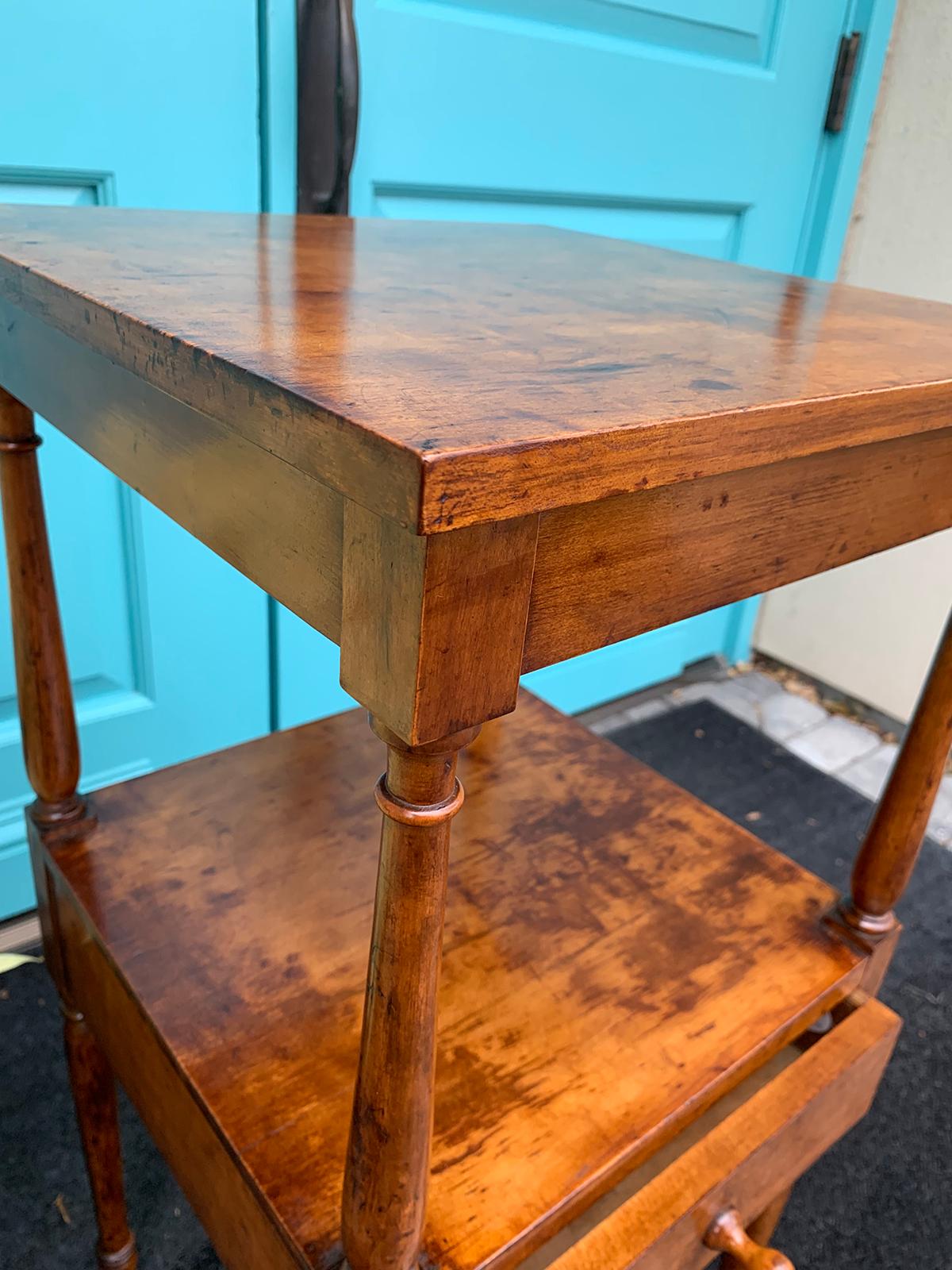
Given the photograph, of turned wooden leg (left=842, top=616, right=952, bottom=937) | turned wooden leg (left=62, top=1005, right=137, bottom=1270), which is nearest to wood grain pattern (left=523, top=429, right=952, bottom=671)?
turned wooden leg (left=842, top=616, right=952, bottom=937)

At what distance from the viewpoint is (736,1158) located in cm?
55

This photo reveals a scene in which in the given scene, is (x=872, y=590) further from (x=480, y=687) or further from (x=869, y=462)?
(x=480, y=687)

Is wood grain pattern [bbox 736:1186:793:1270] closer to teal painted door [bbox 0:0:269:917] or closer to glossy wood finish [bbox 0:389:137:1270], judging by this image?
glossy wood finish [bbox 0:389:137:1270]

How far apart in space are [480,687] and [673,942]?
0.43 metres

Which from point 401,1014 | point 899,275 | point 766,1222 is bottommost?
point 766,1222

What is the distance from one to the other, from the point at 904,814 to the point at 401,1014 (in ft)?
1.55

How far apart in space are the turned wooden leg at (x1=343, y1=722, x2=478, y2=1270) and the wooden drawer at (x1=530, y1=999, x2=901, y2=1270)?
13 cm

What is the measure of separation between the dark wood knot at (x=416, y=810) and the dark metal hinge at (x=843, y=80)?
152 centimetres

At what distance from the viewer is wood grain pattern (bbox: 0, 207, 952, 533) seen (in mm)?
284

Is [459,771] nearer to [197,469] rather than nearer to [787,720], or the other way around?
[197,469]

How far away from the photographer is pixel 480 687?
1.03ft

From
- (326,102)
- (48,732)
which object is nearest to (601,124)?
(326,102)

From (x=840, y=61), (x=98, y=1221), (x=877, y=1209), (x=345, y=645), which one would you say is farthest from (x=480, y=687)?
(x=840, y=61)

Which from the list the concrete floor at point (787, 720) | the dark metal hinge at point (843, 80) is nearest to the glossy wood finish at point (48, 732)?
the concrete floor at point (787, 720)
